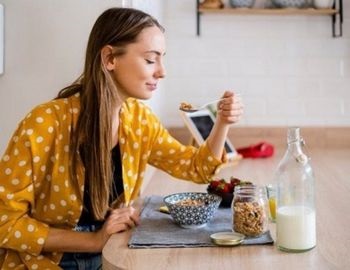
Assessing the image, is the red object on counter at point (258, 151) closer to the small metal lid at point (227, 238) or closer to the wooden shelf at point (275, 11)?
the wooden shelf at point (275, 11)

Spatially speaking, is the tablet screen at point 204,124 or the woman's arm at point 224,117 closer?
the woman's arm at point 224,117

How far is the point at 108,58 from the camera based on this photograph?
4.35ft

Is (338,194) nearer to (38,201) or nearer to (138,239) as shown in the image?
(138,239)

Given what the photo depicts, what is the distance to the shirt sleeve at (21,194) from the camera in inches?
46.6

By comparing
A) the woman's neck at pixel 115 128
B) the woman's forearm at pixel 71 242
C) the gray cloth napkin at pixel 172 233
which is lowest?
the woman's forearm at pixel 71 242

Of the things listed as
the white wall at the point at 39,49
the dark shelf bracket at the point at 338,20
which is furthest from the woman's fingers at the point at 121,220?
the dark shelf bracket at the point at 338,20

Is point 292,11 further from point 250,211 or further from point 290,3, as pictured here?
point 250,211

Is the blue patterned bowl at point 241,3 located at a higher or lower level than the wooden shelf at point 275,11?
higher

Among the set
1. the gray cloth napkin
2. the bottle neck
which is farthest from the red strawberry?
the bottle neck

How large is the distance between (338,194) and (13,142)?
0.95m

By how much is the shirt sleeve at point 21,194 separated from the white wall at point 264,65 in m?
1.38

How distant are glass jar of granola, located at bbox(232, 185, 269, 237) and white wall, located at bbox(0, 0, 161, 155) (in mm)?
774

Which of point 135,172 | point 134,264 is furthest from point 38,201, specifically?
point 134,264

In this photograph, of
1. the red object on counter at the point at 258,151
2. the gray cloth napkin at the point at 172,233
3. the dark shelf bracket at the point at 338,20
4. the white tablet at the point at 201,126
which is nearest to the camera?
the gray cloth napkin at the point at 172,233
